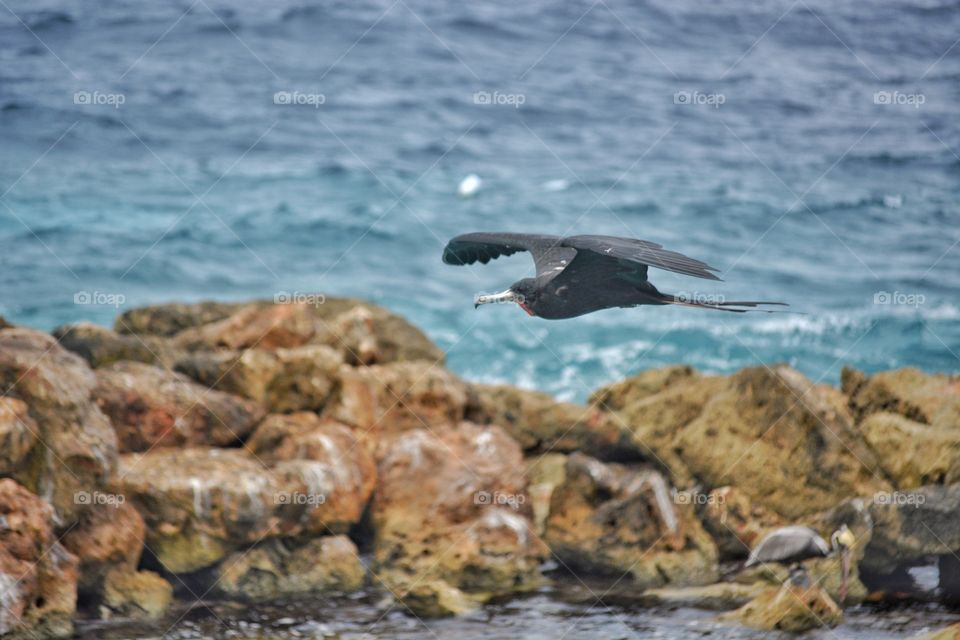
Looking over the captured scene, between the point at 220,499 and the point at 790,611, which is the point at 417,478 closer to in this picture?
the point at 220,499

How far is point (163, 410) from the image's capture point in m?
14.5

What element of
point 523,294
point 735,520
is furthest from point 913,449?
point 523,294

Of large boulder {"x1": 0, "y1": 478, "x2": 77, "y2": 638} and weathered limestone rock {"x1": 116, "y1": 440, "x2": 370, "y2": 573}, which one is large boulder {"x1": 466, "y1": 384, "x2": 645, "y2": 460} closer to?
weathered limestone rock {"x1": 116, "y1": 440, "x2": 370, "y2": 573}

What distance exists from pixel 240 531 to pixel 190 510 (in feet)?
1.93

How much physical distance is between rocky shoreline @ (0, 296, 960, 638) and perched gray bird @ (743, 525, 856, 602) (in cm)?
12

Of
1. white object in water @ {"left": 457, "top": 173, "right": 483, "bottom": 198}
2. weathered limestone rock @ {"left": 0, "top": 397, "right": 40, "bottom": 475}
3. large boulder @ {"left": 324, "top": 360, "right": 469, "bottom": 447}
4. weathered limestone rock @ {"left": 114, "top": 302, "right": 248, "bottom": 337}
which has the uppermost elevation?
white object in water @ {"left": 457, "top": 173, "right": 483, "bottom": 198}

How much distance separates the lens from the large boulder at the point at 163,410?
47.2ft

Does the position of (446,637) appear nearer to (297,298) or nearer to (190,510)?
(190,510)

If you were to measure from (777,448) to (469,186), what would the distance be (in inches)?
619

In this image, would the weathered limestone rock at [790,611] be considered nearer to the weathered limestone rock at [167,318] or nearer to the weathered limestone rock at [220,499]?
the weathered limestone rock at [220,499]

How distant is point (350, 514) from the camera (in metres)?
14.5

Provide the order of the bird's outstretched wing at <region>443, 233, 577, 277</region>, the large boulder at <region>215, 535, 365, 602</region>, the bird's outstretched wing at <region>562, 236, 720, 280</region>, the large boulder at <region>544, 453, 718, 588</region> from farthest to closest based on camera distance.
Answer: the large boulder at <region>544, 453, 718, 588</region>, the large boulder at <region>215, 535, 365, 602</region>, the bird's outstretched wing at <region>443, 233, 577, 277</region>, the bird's outstretched wing at <region>562, 236, 720, 280</region>

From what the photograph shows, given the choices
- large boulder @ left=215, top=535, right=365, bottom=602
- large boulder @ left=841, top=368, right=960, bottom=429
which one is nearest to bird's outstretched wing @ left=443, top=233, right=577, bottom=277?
large boulder @ left=215, top=535, right=365, bottom=602

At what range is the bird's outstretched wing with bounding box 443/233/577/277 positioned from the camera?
1084 centimetres
